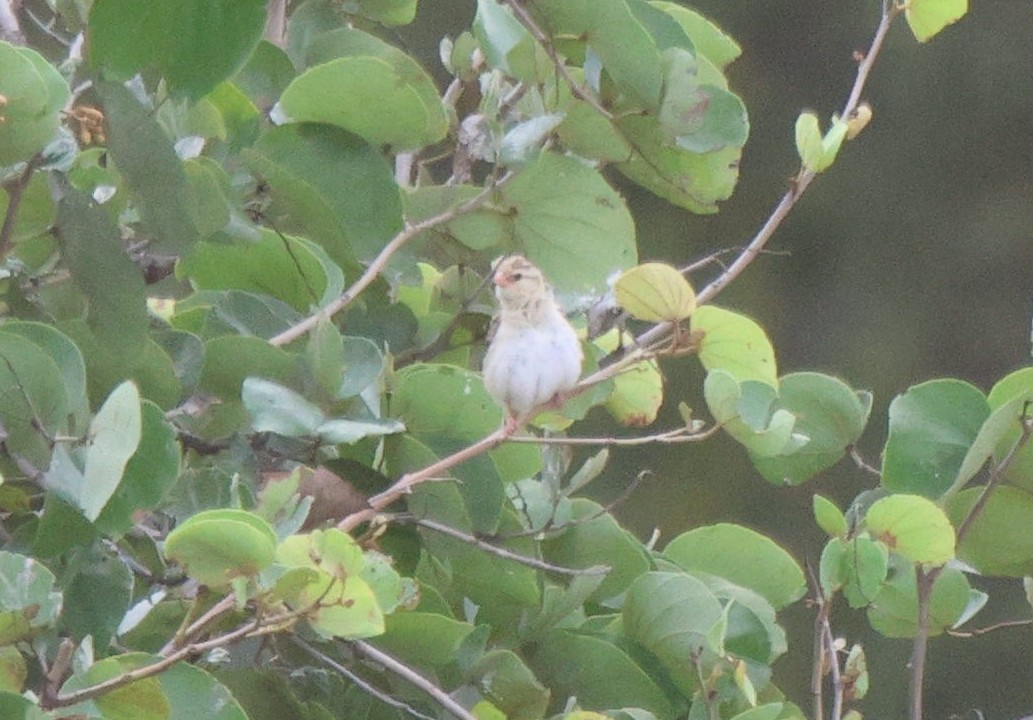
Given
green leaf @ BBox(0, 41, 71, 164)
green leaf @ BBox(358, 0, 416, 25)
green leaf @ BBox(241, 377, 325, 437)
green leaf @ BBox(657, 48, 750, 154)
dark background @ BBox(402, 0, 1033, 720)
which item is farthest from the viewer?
dark background @ BBox(402, 0, 1033, 720)

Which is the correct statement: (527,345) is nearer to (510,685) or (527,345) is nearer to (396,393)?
(396,393)

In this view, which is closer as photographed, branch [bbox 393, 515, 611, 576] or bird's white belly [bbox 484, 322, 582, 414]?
branch [bbox 393, 515, 611, 576]

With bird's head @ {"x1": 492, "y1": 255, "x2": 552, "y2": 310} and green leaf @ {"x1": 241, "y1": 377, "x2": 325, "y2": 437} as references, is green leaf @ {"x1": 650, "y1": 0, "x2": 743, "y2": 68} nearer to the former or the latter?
bird's head @ {"x1": 492, "y1": 255, "x2": 552, "y2": 310}

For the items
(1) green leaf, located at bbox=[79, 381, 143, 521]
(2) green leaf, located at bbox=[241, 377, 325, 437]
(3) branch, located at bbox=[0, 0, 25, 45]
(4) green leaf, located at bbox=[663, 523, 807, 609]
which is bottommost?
(4) green leaf, located at bbox=[663, 523, 807, 609]

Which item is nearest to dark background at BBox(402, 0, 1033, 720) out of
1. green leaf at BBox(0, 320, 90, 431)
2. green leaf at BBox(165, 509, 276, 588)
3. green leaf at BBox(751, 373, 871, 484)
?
green leaf at BBox(751, 373, 871, 484)

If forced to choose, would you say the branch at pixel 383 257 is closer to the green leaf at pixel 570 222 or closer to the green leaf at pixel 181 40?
the green leaf at pixel 570 222

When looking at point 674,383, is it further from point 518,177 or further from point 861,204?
point 518,177

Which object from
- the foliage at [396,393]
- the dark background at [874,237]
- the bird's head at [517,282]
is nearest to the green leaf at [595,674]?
the foliage at [396,393]

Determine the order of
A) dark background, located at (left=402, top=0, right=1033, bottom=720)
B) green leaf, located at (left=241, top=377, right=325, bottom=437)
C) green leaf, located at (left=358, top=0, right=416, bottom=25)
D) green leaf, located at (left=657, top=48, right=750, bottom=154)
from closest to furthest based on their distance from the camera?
green leaf, located at (left=241, top=377, right=325, bottom=437) → green leaf, located at (left=657, top=48, right=750, bottom=154) → green leaf, located at (left=358, top=0, right=416, bottom=25) → dark background, located at (left=402, top=0, right=1033, bottom=720)
